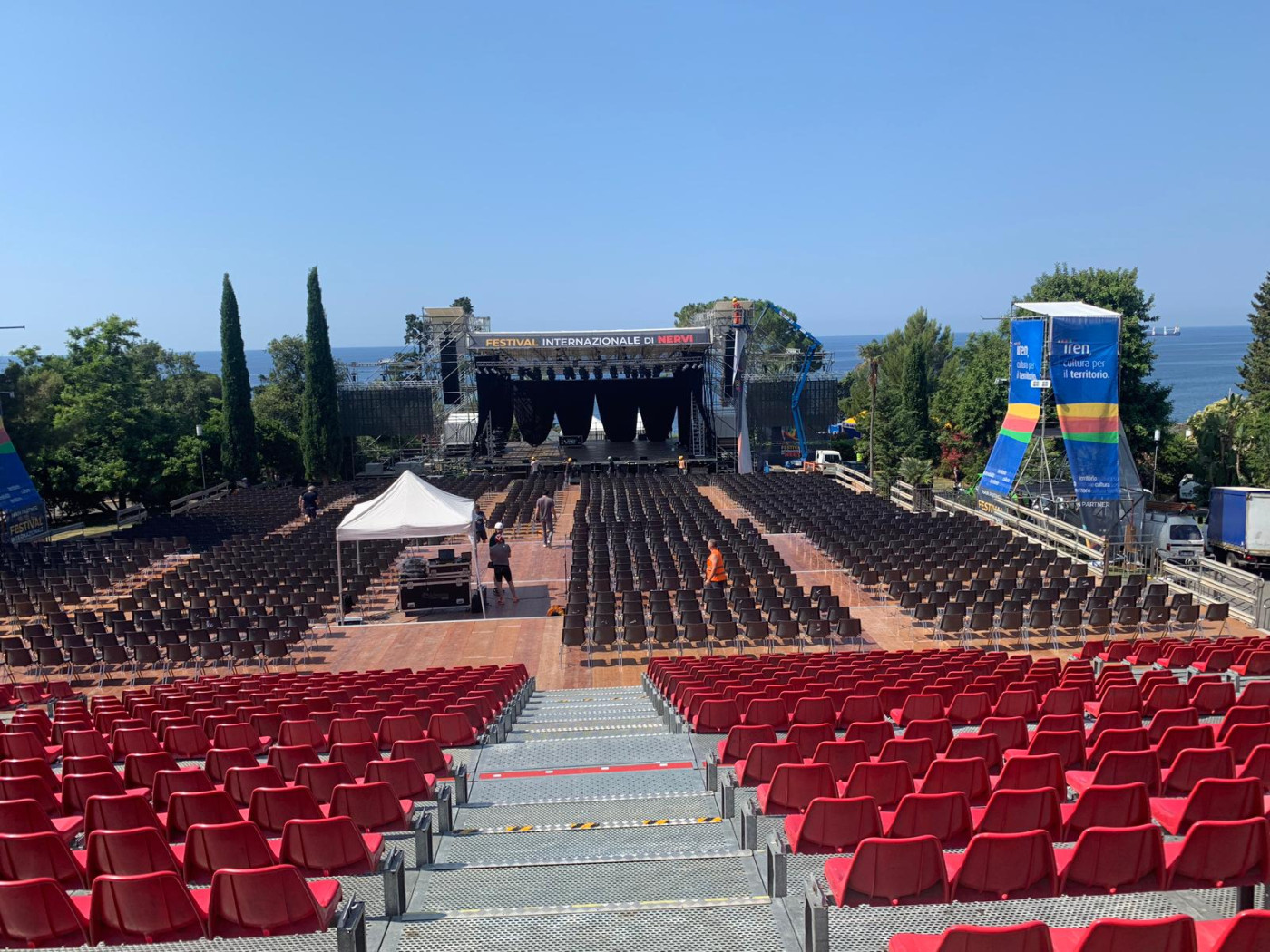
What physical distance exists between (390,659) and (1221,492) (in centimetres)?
2298

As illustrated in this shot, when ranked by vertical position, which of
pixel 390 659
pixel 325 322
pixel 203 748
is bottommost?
pixel 390 659

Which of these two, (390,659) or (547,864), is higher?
(547,864)

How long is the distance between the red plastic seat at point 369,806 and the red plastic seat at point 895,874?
221 centimetres

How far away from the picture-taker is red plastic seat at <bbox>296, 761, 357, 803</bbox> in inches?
191

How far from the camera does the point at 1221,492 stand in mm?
25438

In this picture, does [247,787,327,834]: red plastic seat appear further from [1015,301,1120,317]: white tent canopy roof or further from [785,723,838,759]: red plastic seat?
[1015,301,1120,317]: white tent canopy roof

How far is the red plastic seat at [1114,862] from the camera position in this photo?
3367mm

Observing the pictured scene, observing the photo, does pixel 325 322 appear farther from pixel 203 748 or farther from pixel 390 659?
pixel 203 748

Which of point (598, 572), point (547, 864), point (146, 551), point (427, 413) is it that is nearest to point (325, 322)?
point (427, 413)

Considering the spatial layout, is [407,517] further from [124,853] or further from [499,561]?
[124,853]

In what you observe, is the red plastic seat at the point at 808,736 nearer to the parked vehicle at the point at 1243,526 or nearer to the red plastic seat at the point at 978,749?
Answer: the red plastic seat at the point at 978,749

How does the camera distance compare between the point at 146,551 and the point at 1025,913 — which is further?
the point at 146,551

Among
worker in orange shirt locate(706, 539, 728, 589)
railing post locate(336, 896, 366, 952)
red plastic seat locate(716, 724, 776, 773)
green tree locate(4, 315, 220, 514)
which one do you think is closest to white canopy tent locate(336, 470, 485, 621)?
worker in orange shirt locate(706, 539, 728, 589)

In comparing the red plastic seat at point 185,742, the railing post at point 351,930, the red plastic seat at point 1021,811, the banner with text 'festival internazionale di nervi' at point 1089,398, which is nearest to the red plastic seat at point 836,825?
the red plastic seat at point 1021,811
